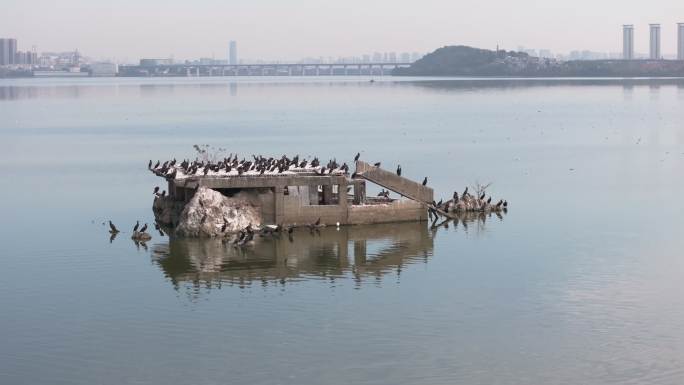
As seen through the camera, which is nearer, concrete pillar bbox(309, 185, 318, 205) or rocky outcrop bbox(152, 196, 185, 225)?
concrete pillar bbox(309, 185, 318, 205)

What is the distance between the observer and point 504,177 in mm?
59219

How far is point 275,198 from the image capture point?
40.8 metres

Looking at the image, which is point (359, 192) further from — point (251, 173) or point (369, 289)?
point (369, 289)

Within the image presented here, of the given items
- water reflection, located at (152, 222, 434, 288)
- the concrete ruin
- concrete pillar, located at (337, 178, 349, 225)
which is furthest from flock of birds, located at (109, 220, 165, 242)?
concrete pillar, located at (337, 178, 349, 225)

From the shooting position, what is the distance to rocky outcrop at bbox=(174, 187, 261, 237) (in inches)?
1569

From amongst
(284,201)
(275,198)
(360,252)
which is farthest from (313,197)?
(360,252)

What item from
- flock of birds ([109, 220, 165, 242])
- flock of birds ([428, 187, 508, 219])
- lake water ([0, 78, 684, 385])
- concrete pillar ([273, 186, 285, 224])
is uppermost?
concrete pillar ([273, 186, 285, 224])

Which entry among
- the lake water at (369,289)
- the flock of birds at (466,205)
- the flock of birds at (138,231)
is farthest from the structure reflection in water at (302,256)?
the flock of birds at (466,205)

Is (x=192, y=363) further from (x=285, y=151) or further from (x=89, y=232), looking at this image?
(x=285, y=151)

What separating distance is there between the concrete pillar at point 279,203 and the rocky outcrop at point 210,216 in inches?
38.1

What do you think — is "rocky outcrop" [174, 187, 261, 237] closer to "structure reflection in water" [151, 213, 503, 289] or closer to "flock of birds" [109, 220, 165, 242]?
"structure reflection in water" [151, 213, 503, 289]

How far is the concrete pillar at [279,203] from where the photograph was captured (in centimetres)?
4078

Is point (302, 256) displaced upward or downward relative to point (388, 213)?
downward

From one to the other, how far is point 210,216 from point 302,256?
3.98m
